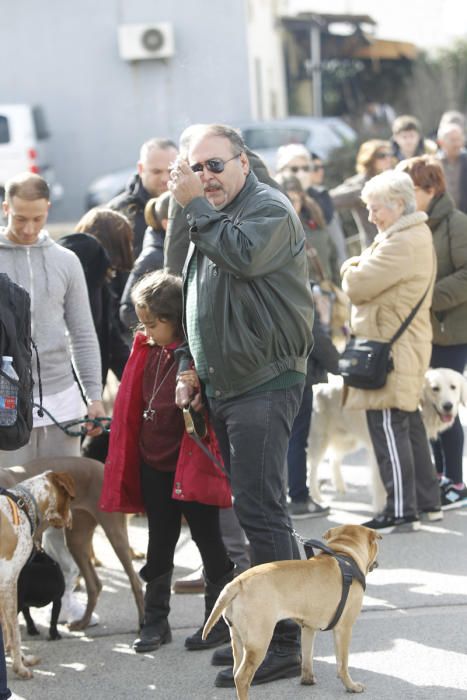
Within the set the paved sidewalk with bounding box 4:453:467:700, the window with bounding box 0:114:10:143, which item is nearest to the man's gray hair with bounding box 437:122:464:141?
the paved sidewalk with bounding box 4:453:467:700

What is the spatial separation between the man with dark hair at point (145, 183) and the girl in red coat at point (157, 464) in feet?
7.15

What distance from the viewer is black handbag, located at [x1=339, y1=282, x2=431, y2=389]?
6.56 m

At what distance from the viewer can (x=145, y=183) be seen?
7340 mm

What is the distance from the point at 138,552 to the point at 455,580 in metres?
1.74

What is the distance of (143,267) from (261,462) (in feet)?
6.24

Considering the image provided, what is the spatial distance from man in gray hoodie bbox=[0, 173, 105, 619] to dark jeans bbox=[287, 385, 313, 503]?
1839mm

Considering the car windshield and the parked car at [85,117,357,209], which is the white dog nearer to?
the parked car at [85,117,357,209]

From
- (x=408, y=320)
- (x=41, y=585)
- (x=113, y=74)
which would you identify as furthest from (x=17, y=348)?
(x=113, y=74)

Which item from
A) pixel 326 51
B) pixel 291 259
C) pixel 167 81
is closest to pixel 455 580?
pixel 291 259

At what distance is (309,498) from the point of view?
23.7 ft

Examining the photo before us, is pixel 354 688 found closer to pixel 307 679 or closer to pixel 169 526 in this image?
pixel 307 679

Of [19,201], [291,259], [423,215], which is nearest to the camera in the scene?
[291,259]

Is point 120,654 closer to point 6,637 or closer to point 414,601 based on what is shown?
point 6,637

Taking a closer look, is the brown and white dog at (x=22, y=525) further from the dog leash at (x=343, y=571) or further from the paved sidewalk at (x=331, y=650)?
the dog leash at (x=343, y=571)
